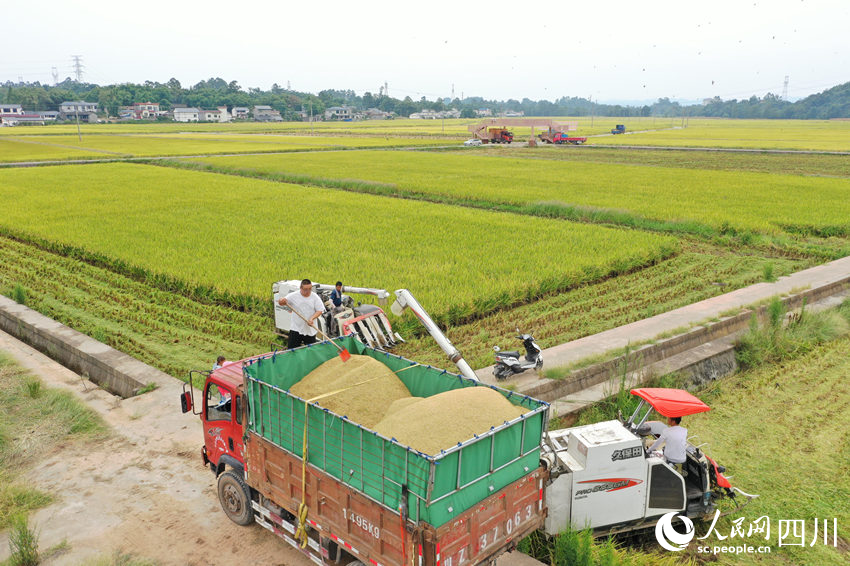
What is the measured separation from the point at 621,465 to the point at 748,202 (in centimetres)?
2406

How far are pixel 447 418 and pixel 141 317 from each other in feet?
32.8

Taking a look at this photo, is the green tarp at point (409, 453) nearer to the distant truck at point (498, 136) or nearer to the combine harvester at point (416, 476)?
the combine harvester at point (416, 476)

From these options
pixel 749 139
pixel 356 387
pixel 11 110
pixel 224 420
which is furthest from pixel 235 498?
pixel 11 110

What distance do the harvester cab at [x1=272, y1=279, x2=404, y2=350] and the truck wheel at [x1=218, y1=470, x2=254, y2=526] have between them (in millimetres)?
4241

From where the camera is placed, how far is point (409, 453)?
180 inches

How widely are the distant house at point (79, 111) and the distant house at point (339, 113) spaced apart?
57004 mm

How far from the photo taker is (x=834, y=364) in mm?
11102

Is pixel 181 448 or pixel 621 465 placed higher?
Answer: pixel 621 465

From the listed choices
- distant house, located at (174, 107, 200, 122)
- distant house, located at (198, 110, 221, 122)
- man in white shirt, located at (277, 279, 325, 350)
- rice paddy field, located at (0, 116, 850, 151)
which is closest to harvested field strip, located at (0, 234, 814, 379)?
man in white shirt, located at (277, 279, 325, 350)

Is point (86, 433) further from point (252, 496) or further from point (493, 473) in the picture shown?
Result: point (493, 473)

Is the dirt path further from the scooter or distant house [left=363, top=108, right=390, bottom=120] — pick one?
distant house [left=363, top=108, right=390, bottom=120]

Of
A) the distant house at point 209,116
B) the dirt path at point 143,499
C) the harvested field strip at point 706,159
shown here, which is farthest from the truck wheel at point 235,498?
the distant house at point 209,116

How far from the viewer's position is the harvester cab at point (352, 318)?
431 inches

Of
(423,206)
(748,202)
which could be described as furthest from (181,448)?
(748,202)
